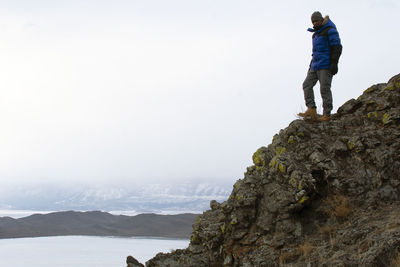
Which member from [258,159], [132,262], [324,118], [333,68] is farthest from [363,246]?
[132,262]

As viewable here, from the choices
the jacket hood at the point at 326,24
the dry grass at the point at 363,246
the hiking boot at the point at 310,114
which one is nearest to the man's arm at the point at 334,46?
the jacket hood at the point at 326,24

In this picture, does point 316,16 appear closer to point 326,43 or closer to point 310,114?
point 326,43

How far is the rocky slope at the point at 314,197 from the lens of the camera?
462 inches

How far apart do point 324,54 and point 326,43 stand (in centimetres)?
42

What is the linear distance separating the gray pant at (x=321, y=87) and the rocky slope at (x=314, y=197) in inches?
28.7

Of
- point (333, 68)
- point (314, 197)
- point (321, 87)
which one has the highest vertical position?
point (333, 68)

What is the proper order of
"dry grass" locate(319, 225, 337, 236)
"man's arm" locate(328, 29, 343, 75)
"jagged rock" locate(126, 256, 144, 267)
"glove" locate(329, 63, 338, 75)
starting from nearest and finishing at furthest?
"dry grass" locate(319, 225, 337, 236) → "man's arm" locate(328, 29, 343, 75) → "glove" locate(329, 63, 338, 75) → "jagged rock" locate(126, 256, 144, 267)

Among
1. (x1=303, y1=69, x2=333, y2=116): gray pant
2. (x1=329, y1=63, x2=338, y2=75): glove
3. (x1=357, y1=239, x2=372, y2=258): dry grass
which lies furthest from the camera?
(x1=303, y1=69, x2=333, y2=116): gray pant

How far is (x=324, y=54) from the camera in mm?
14875

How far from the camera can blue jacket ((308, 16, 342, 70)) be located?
47.6 ft

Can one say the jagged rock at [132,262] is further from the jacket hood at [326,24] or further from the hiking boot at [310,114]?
the jacket hood at [326,24]

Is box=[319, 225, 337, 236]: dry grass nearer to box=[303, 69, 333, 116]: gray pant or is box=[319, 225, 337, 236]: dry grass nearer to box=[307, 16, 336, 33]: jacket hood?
box=[303, 69, 333, 116]: gray pant

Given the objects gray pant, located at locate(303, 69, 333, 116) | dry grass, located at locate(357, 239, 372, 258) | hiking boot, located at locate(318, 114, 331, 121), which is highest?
gray pant, located at locate(303, 69, 333, 116)

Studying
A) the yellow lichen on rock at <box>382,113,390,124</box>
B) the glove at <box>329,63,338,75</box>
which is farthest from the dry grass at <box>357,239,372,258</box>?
the glove at <box>329,63,338,75</box>
